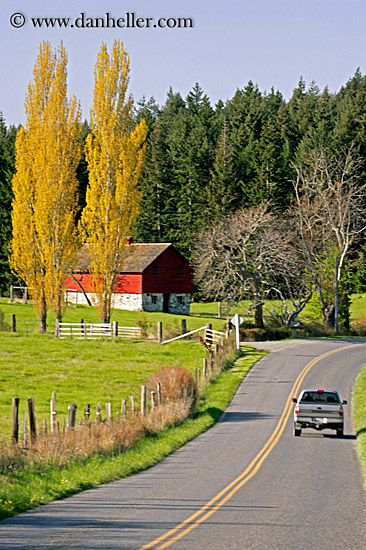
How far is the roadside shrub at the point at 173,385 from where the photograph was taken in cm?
2870

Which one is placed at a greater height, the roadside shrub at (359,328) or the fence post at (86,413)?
the roadside shrub at (359,328)

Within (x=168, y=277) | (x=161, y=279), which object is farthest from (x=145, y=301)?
(x=168, y=277)

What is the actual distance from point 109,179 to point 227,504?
134 feet

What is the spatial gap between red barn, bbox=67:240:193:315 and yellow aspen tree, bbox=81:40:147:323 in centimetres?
2021

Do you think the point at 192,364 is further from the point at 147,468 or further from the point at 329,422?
the point at 147,468

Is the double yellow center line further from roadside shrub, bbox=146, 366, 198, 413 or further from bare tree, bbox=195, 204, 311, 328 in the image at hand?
bare tree, bbox=195, 204, 311, 328

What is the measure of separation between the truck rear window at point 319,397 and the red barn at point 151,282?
155 feet

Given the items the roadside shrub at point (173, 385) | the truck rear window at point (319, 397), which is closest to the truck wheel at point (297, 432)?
the truck rear window at point (319, 397)

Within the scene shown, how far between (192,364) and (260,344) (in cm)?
1407

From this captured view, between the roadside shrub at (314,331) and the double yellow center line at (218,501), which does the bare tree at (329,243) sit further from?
the double yellow center line at (218,501)

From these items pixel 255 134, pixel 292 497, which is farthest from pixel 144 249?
pixel 292 497

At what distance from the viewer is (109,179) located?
173 feet

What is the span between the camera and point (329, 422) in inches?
1017

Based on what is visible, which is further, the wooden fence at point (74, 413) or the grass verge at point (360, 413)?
the grass verge at point (360, 413)
